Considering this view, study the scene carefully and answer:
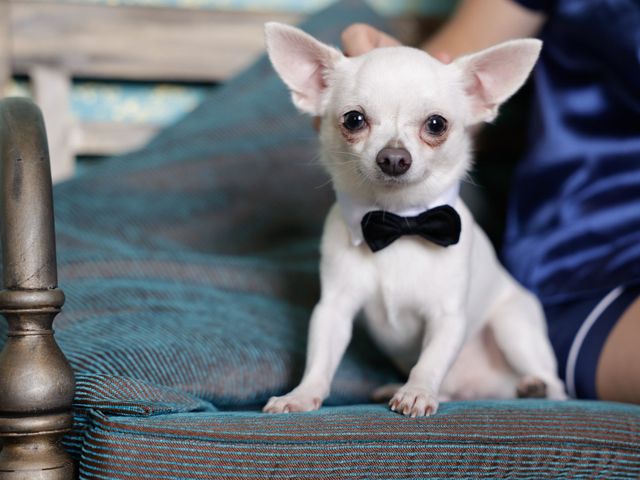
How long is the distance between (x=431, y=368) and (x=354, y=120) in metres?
0.40

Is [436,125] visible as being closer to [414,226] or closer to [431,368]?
[414,226]

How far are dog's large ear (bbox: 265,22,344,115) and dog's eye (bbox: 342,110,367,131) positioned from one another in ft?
0.37

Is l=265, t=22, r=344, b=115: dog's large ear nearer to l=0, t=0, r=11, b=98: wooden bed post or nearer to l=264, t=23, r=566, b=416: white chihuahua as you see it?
l=264, t=23, r=566, b=416: white chihuahua

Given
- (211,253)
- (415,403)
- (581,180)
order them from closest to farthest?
(415,403), (581,180), (211,253)

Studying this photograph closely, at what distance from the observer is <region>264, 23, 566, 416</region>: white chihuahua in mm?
1225

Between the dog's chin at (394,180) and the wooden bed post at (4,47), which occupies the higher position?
the wooden bed post at (4,47)

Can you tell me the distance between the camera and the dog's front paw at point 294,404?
1.17m

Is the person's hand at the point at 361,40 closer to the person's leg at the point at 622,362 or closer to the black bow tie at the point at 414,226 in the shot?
the black bow tie at the point at 414,226

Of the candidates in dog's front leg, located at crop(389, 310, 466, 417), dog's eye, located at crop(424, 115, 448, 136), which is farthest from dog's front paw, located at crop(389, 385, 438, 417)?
dog's eye, located at crop(424, 115, 448, 136)

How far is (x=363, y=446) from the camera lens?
41.6 inches

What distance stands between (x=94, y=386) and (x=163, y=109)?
1.45 metres

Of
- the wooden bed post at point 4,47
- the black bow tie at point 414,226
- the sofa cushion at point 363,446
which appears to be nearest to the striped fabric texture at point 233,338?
the sofa cushion at point 363,446

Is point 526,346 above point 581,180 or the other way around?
the other way around

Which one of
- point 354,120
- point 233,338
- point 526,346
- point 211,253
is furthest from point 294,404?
point 211,253
